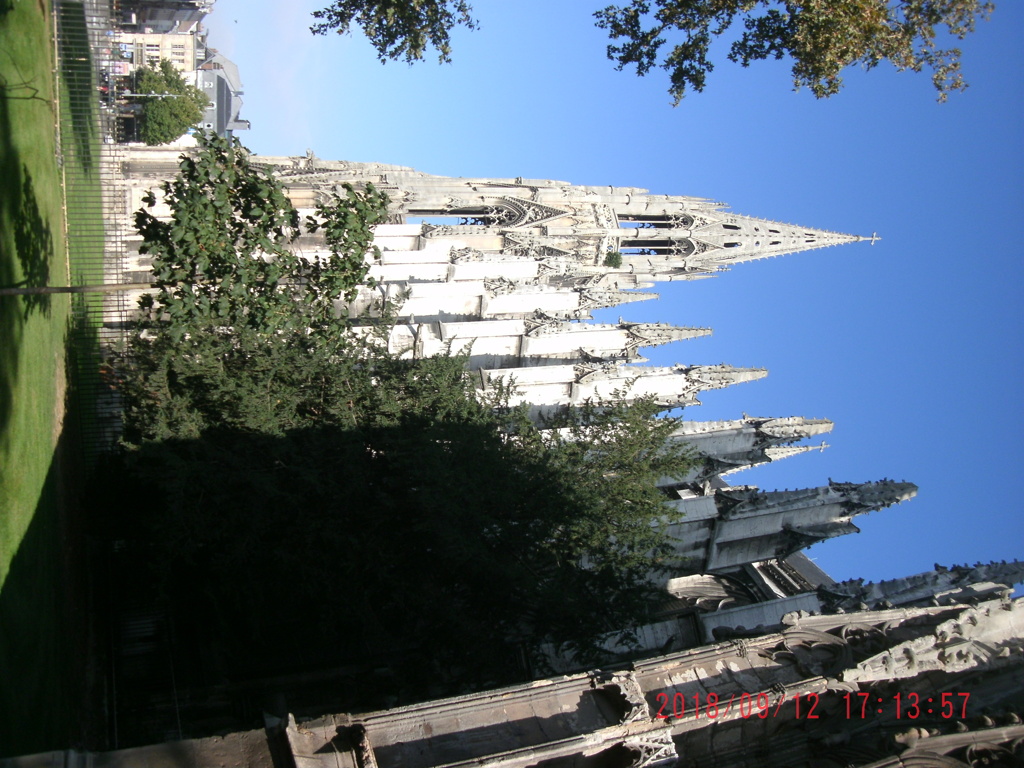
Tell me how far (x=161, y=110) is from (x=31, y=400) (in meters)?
42.5

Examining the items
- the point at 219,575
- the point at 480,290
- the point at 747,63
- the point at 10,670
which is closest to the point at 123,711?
the point at 219,575

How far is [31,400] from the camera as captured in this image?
1523 centimetres

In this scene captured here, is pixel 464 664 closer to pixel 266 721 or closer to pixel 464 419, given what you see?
pixel 464 419

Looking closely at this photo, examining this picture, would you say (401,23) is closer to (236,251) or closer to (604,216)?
(236,251)

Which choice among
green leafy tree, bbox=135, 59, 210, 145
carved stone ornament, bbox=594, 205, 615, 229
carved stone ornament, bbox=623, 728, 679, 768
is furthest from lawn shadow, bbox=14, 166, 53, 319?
green leafy tree, bbox=135, 59, 210, 145

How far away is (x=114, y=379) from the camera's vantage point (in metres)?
19.8

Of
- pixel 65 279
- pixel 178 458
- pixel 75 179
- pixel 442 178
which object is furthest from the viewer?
pixel 442 178

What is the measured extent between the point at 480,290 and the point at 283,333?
437 inches

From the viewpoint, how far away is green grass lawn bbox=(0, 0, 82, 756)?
12.3 metres

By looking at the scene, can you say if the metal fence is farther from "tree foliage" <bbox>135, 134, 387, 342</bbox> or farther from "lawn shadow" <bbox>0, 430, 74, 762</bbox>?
"lawn shadow" <bbox>0, 430, 74, 762</bbox>

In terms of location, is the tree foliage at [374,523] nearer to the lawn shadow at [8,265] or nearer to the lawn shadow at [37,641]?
the lawn shadow at [37,641]

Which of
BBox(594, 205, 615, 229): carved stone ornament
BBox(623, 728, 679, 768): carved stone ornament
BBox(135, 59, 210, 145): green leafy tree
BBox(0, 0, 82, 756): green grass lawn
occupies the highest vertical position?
BBox(135, 59, 210, 145): green leafy tree

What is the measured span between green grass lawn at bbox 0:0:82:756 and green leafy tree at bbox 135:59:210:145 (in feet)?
116

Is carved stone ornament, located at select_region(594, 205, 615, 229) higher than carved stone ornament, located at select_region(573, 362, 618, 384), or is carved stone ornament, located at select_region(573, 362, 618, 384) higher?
carved stone ornament, located at select_region(594, 205, 615, 229)
